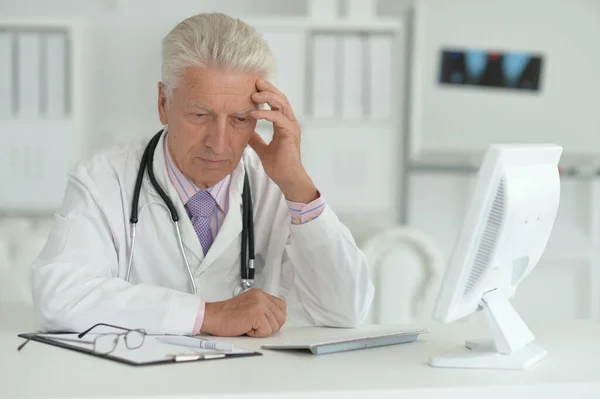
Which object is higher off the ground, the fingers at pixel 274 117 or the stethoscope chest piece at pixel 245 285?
the fingers at pixel 274 117

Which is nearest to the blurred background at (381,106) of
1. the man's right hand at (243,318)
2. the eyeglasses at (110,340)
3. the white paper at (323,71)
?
the white paper at (323,71)

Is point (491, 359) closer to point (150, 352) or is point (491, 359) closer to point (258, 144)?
point (150, 352)

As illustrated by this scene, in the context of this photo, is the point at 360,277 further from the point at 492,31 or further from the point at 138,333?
the point at 492,31

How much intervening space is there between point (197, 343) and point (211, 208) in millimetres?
540

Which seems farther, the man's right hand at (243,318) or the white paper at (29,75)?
the white paper at (29,75)

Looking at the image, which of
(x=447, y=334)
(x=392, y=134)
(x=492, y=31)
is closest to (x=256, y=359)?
(x=447, y=334)

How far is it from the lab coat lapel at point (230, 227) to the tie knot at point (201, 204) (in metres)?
0.05

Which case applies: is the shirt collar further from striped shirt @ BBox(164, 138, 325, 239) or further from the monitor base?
the monitor base

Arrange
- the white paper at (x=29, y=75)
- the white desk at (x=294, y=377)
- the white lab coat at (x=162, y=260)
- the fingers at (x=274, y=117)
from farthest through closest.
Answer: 1. the white paper at (x=29, y=75)
2. the fingers at (x=274, y=117)
3. the white lab coat at (x=162, y=260)
4. the white desk at (x=294, y=377)

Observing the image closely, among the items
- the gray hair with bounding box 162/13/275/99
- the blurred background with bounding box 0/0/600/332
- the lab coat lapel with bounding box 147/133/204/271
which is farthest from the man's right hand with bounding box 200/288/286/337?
the blurred background with bounding box 0/0/600/332

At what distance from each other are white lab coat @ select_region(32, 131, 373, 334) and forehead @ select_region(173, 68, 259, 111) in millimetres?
198

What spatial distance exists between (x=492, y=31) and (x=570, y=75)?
1.33 feet

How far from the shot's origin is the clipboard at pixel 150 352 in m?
1.34

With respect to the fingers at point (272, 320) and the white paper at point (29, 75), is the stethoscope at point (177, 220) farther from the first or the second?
the white paper at point (29, 75)
